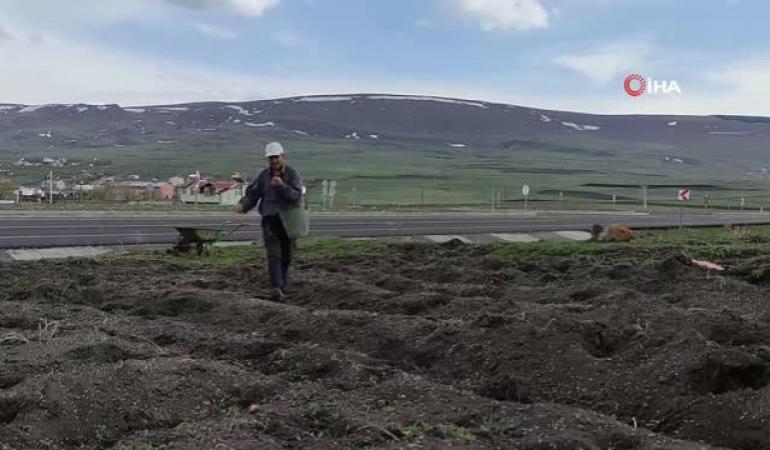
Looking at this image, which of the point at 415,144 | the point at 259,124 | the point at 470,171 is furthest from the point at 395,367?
the point at 259,124

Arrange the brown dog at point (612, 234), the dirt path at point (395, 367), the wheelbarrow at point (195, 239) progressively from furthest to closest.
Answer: the brown dog at point (612, 234) → the wheelbarrow at point (195, 239) → the dirt path at point (395, 367)

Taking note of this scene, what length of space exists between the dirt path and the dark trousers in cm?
36

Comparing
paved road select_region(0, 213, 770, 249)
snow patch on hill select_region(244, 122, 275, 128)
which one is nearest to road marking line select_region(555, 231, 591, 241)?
paved road select_region(0, 213, 770, 249)

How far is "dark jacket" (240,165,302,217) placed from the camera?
9.91 metres

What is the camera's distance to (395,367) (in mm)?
6102

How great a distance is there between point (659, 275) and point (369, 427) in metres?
6.33

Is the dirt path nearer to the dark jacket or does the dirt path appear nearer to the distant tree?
the dark jacket

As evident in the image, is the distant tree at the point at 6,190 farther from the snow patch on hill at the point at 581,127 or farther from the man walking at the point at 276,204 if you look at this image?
the snow patch on hill at the point at 581,127

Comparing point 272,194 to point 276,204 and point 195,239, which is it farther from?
point 195,239

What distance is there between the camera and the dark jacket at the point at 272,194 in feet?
32.5

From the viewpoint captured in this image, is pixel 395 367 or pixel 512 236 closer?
pixel 395 367

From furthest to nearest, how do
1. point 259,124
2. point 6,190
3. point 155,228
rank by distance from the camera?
1. point 259,124
2. point 6,190
3. point 155,228

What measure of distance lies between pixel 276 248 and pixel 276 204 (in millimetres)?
501

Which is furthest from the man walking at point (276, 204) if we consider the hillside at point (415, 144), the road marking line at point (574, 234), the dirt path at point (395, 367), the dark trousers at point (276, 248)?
the hillside at point (415, 144)
